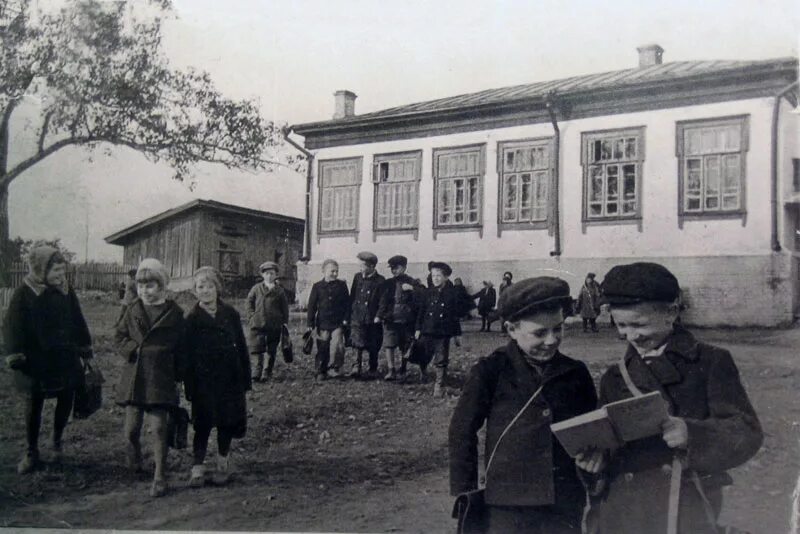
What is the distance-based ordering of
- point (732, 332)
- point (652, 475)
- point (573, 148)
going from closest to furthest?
point (652, 475) < point (732, 332) < point (573, 148)

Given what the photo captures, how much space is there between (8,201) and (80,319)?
2.28ft

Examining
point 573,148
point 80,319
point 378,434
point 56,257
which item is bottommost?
point 378,434

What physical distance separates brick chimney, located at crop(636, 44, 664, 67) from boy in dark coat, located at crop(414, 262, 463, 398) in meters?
1.15

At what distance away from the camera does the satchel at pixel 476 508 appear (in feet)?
6.57

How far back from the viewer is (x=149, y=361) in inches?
119

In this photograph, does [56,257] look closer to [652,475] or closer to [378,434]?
[378,434]

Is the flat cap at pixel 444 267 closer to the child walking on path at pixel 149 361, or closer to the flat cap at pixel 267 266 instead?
the flat cap at pixel 267 266

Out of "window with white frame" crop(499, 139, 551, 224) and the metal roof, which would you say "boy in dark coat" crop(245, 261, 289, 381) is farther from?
"window with white frame" crop(499, 139, 551, 224)

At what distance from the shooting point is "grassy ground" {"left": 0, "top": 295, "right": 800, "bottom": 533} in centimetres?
263

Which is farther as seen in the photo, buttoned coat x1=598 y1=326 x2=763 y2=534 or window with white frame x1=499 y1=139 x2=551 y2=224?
window with white frame x1=499 y1=139 x2=551 y2=224

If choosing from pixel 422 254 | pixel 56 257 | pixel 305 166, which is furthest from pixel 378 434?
pixel 56 257

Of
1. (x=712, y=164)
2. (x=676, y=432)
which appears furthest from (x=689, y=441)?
(x=712, y=164)

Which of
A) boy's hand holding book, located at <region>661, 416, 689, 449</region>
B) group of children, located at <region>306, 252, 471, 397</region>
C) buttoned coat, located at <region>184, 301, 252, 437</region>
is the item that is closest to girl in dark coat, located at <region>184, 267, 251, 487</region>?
buttoned coat, located at <region>184, 301, 252, 437</region>

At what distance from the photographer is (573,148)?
9.84 ft
